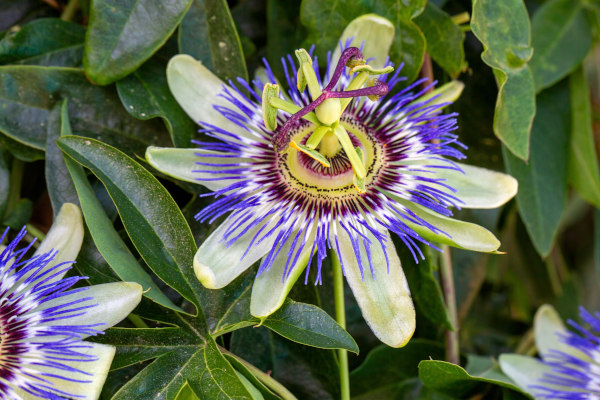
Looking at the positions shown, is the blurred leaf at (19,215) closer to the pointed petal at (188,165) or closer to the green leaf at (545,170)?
the pointed petal at (188,165)

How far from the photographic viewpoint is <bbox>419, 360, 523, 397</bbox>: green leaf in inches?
53.1

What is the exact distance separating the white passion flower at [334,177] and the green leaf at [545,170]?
0.27 metres

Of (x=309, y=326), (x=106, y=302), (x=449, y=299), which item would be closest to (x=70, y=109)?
(x=106, y=302)

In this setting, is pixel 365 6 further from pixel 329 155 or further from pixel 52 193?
pixel 52 193

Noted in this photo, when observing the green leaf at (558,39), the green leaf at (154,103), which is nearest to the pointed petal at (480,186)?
the green leaf at (558,39)

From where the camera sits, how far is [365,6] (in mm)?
1484

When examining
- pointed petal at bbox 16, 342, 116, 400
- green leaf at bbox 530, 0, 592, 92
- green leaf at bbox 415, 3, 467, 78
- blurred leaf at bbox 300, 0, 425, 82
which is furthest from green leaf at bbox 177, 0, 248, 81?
green leaf at bbox 530, 0, 592, 92

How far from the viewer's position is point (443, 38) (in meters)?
1.55

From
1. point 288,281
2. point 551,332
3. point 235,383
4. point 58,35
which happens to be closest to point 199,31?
point 58,35

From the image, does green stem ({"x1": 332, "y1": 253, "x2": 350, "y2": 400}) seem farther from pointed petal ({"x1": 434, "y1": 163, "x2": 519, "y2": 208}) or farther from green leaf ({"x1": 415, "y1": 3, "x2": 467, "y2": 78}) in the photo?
green leaf ({"x1": 415, "y1": 3, "x2": 467, "y2": 78})

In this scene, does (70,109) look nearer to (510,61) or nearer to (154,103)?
(154,103)

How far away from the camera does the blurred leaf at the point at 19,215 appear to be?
142 centimetres

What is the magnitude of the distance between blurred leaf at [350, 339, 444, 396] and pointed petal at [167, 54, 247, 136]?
1.84 feet

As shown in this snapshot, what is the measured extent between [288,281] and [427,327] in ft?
1.76
